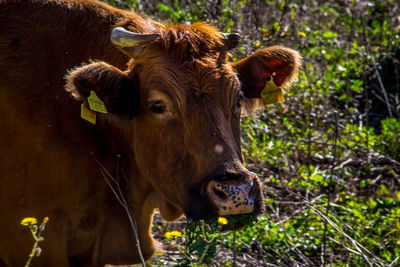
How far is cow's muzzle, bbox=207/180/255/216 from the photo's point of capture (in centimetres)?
400

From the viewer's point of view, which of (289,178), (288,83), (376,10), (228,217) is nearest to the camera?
(228,217)

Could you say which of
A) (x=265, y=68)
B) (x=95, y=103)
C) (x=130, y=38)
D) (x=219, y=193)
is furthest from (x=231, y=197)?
(x=265, y=68)

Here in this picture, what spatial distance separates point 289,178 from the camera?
715 cm

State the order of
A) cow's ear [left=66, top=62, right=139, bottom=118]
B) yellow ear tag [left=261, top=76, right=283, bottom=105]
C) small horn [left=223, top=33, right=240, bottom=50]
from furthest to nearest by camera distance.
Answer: yellow ear tag [left=261, top=76, right=283, bottom=105] < small horn [left=223, top=33, right=240, bottom=50] < cow's ear [left=66, top=62, right=139, bottom=118]

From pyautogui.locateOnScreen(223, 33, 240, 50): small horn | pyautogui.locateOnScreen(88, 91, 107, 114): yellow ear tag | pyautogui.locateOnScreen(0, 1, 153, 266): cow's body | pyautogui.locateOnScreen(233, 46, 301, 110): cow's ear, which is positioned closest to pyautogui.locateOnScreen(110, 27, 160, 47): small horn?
pyautogui.locateOnScreen(88, 91, 107, 114): yellow ear tag

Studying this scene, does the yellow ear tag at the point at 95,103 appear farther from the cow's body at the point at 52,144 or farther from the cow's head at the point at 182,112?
the cow's body at the point at 52,144

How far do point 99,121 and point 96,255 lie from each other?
110 centimetres

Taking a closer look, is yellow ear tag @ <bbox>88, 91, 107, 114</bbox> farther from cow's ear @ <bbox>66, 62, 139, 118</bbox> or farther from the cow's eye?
the cow's eye

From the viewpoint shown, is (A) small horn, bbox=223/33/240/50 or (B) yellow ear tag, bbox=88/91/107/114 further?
(A) small horn, bbox=223/33/240/50

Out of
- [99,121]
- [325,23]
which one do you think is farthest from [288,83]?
[325,23]

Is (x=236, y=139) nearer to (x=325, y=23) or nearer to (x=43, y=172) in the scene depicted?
(x=43, y=172)

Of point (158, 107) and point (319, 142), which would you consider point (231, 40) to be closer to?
point (158, 107)

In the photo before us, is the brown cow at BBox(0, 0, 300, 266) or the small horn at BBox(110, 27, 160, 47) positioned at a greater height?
the small horn at BBox(110, 27, 160, 47)

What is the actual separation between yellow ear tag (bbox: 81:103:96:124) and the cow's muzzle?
1.19 metres
